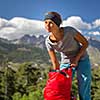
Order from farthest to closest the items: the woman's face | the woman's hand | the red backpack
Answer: the woman's hand, the woman's face, the red backpack

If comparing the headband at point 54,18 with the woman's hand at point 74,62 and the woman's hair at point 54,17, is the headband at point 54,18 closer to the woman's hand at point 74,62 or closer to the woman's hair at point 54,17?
the woman's hair at point 54,17

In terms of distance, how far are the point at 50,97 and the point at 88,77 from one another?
2.40ft

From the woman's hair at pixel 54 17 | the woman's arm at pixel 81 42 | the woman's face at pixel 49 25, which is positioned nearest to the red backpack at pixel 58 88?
the woman's arm at pixel 81 42

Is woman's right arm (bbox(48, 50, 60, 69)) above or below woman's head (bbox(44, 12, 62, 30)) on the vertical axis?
below

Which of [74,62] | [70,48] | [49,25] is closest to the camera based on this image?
[49,25]

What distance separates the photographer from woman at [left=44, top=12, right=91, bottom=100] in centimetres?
546

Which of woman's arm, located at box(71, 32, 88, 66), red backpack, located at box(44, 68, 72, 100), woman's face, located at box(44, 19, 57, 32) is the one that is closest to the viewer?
red backpack, located at box(44, 68, 72, 100)

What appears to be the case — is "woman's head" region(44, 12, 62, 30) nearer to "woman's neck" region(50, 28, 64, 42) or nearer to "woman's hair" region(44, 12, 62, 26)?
"woman's hair" region(44, 12, 62, 26)

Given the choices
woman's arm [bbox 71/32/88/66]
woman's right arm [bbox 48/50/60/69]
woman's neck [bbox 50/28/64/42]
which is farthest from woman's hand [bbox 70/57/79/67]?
woman's neck [bbox 50/28/64/42]

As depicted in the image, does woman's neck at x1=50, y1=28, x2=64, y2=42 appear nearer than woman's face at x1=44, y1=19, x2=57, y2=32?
No

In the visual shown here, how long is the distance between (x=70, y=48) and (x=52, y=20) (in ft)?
1.98

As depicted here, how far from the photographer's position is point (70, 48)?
5.73 meters

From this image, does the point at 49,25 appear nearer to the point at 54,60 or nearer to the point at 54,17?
the point at 54,17

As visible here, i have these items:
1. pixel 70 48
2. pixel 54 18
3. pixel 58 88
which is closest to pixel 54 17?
pixel 54 18
